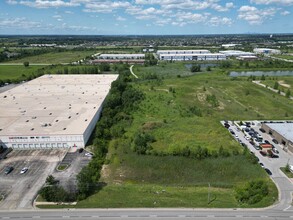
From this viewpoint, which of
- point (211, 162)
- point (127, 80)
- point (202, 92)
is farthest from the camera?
point (127, 80)

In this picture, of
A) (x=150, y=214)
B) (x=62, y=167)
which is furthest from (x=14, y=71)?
(x=150, y=214)

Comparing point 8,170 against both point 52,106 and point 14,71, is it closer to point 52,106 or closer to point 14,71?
point 52,106

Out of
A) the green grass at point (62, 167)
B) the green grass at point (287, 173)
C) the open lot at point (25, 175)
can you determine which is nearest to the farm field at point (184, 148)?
the green grass at point (287, 173)

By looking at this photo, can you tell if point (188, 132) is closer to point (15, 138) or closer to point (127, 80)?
point (15, 138)

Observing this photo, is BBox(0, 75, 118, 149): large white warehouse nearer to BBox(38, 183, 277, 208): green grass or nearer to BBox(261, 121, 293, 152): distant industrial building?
BBox(38, 183, 277, 208): green grass

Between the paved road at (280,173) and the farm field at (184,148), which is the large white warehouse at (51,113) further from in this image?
the paved road at (280,173)

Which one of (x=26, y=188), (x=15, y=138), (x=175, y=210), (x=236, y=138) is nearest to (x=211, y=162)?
(x=236, y=138)

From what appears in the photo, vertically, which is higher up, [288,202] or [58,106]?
[58,106]
